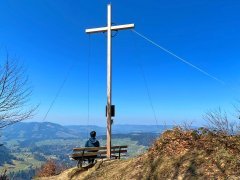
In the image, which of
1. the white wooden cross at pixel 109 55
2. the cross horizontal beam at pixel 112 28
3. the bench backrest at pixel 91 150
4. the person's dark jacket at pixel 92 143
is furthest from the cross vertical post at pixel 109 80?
the person's dark jacket at pixel 92 143

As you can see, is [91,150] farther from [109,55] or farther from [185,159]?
[185,159]

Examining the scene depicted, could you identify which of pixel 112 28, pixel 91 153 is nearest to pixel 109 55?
→ pixel 112 28

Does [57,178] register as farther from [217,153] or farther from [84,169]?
[217,153]

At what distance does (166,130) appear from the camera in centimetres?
1385


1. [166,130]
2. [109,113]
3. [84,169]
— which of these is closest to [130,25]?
[109,113]

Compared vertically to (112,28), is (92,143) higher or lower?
lower

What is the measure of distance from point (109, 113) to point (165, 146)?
15.1ft

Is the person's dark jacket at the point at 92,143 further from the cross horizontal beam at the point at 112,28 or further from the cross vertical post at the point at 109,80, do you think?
the cross horizontal beam at the point at 112,28

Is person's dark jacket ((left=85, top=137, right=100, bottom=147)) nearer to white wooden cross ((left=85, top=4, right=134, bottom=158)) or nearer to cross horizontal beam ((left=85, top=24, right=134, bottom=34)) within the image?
white wooden cross ((left=85, top=4, right=134, bottom=158))

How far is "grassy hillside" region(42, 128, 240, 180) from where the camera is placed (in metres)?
10.5

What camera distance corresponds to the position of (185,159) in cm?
1160

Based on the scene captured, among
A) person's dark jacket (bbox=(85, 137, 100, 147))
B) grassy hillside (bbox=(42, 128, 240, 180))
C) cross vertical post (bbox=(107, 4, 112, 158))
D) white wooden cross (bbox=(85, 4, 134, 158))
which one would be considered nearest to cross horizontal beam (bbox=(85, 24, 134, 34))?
white wooden cross (bbox=(85, 4, 134, 158))

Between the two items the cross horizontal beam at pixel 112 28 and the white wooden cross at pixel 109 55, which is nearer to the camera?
the white wooden cross at pixel 109 55

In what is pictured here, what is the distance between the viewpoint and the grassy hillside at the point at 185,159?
1046 cm
